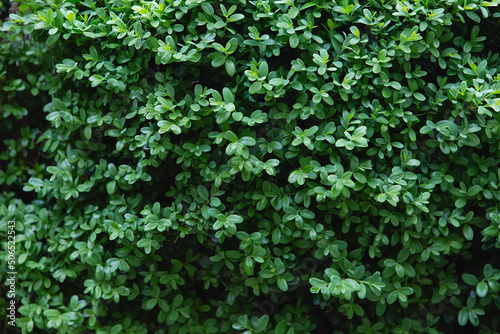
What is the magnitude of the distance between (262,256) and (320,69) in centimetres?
92

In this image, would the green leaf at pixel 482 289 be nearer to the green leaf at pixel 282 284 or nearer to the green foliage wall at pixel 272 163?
the green foliage wall at pixel 272 163

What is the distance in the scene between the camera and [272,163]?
2199 millimetres

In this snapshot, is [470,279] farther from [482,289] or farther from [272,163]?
[272,163]

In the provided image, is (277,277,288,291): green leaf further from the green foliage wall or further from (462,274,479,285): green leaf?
(462,274,479,285): green leaf

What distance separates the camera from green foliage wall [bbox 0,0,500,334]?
222 cm

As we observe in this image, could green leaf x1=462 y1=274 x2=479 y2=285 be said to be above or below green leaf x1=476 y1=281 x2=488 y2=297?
below

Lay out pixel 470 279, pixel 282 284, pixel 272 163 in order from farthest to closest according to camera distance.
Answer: pixel 470 279
pixel 282 284
pixel 272 163

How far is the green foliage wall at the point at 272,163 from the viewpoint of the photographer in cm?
222

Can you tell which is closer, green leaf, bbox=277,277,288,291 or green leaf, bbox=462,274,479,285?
green leaf, bbox=277,277,288,291

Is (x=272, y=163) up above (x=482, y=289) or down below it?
above

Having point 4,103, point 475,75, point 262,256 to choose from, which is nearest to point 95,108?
point 4,103

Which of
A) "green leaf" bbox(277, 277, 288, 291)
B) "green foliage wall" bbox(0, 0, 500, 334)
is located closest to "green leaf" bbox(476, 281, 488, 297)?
"green foliage wall" bbox(0, 0, 500, 334)

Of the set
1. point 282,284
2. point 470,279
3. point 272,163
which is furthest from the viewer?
point 470,279

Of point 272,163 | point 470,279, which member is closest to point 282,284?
point 272,163
